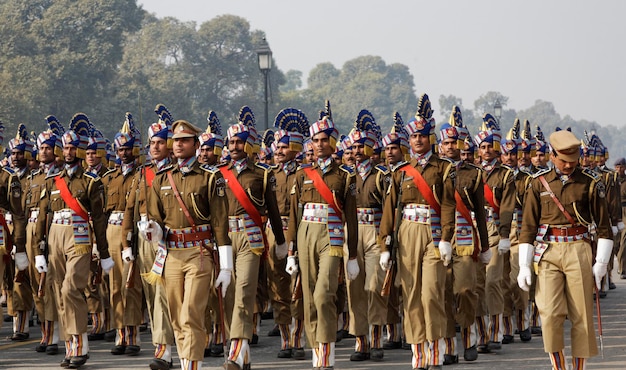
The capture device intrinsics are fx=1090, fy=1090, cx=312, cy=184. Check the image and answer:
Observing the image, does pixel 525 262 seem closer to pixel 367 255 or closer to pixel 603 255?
pixel 603 255

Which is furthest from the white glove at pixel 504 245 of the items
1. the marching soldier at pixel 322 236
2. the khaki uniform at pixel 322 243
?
the khaki uniform at pixel 322 243

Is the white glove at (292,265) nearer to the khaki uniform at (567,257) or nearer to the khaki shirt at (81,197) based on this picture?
the khaki shirt at (81,197)

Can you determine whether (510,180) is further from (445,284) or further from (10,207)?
(10,207)

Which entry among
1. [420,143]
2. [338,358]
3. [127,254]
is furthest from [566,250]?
[127,254]

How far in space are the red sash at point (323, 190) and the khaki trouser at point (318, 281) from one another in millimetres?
219

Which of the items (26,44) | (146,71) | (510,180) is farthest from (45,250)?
(146,71)

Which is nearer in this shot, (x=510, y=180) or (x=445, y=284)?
(x=445, y=284)

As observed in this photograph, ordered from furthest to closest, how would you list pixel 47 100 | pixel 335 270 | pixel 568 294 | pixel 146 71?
pixel 146 71, pixel 47 100, pixel 335 270, pixel 568 294

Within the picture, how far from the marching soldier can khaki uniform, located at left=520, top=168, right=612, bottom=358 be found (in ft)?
6.53

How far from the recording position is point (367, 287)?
12562mm

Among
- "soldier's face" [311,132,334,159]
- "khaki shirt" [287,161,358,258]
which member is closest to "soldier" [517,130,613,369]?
"khaki shirt" [287,161,358,258]

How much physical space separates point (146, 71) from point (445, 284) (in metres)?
68.8

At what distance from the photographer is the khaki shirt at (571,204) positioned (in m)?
9.48

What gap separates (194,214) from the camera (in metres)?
9.49
